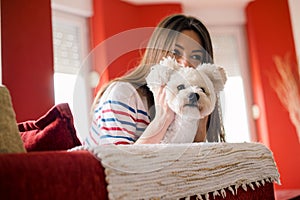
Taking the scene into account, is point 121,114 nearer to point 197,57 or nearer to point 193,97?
point 193,97

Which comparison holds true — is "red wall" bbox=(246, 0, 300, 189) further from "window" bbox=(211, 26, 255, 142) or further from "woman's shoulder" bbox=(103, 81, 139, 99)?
"woman's shoulder" bbox=(103, 81, 139, 99)

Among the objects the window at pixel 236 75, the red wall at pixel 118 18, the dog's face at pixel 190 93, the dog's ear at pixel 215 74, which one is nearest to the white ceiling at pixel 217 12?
the window at pixel 236 75

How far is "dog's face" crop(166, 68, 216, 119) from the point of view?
113 centimetres

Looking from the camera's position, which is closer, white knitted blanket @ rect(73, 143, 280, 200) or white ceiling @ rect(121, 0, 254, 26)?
white knitted blanket @ rect(73, 143, 280, 200)

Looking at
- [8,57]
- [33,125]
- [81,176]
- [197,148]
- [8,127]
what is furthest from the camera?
[8,57]

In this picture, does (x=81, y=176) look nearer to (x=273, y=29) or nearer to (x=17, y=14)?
(x=17, y=14)

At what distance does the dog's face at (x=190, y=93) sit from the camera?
3.72 feet

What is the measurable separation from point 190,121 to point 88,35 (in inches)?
104

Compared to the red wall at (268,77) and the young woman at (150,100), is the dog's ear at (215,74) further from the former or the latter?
the red wall at (268,77)

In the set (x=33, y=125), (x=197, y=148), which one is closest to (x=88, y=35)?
(x=33, y=125)

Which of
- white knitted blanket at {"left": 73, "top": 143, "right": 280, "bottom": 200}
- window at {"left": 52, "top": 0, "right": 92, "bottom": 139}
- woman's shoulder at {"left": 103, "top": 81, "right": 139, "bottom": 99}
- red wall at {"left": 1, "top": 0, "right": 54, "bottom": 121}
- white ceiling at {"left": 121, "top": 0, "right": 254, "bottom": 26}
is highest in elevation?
white ceiling at {"left": 121, "top": 0, "right": 254, "bottom": 26}

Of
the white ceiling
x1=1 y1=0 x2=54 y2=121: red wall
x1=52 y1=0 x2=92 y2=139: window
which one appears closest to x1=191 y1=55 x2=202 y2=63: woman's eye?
x1=1 y1=0 x2=54 y2=121: red wall

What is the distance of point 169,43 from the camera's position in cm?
137

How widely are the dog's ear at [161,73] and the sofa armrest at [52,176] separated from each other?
0.50 meters
